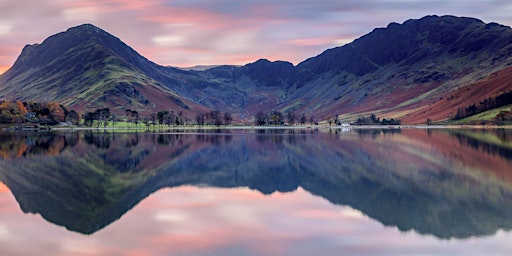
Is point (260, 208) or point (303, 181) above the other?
point (303, 181)

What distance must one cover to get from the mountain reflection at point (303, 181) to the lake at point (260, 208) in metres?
0.10

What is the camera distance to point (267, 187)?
39.6 meters

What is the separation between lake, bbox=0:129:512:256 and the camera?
69.7 feet

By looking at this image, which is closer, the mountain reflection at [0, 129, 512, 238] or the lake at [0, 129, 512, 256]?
the lake at [0, 129, 512, 256]

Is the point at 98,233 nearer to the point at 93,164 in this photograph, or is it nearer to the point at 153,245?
the point at 153,245

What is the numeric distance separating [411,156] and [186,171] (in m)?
27.2

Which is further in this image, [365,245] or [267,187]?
[267,187]

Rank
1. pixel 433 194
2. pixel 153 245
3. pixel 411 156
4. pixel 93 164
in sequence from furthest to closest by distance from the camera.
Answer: pixel 411 156 → pixel 93 164 → pixel 433 194 → pixel 153 245

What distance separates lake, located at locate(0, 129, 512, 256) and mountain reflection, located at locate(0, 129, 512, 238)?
0.33 feet

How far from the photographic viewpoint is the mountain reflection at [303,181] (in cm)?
2691

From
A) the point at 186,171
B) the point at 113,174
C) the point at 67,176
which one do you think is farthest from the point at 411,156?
the point at 67,176

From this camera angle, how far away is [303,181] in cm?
4209

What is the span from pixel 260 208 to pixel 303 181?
41.1 feet

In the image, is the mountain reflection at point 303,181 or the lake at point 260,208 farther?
the mountain reflection at point 303,181
